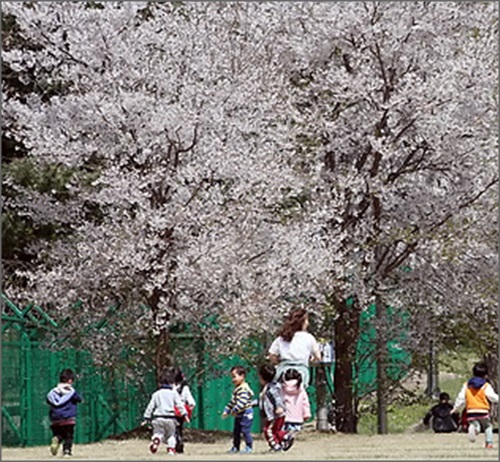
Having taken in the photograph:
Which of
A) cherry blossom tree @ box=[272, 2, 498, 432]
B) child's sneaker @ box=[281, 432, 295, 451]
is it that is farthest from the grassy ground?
cherry blossom tree @ box=[272, 2, 498, 432]

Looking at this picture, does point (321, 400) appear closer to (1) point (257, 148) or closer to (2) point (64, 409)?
(1) point (257, 148)

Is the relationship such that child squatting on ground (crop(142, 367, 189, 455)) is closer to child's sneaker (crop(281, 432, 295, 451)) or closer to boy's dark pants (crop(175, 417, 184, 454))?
boy's dark pants (crop(175, 417, 184, 454))

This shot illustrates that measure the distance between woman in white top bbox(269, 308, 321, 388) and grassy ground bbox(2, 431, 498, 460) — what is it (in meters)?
0.97

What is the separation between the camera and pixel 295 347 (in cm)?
1390

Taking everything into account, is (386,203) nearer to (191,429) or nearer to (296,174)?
(296,174)

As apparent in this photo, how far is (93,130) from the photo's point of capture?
19.7 metres

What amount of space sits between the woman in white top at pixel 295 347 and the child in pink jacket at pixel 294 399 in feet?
0.25

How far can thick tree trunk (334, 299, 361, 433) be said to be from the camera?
22.1 metres

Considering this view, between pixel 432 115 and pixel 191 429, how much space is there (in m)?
6.82

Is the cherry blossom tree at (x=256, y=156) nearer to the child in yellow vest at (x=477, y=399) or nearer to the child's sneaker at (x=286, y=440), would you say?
the child in yellow vest at (x=477, y=399)

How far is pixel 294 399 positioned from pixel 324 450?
102 cm

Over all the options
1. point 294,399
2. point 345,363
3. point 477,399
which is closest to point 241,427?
point 294,399

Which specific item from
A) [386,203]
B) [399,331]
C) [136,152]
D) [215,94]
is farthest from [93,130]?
[399,331]

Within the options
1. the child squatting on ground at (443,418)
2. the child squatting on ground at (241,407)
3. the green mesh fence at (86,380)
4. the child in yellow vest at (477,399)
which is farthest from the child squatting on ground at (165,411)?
the child squatting on ground at (443,418)
